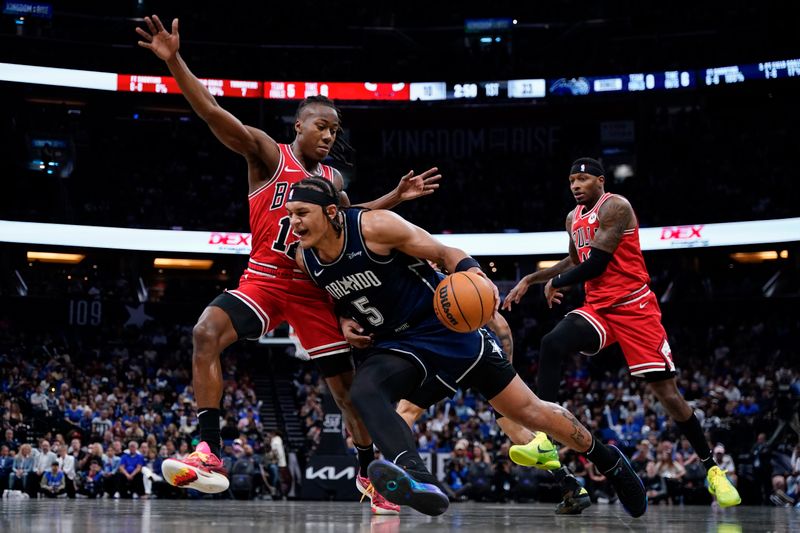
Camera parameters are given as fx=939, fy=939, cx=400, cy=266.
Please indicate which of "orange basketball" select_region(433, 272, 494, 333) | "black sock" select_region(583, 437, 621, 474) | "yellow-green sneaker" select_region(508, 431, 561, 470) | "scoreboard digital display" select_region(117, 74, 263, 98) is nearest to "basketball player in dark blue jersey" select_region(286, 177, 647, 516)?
"orange basketball" select_region(433, 272, 494, 333)

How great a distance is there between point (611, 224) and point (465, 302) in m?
3.07

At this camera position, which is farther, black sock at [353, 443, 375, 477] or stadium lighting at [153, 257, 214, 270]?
stadium lighting at [153, 257, 214, 270]

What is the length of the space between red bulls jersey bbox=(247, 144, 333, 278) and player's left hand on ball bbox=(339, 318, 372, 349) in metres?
0.77

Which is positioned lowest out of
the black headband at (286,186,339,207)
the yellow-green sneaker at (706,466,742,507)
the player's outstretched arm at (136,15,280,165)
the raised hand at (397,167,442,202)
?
the yellow-green sneaker at (706,466,742,507)

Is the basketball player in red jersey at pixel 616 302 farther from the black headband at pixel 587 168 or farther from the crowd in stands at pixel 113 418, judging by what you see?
the crowd in stands at pixel 113 418

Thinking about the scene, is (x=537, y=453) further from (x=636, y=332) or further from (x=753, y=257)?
(x=753, y=257)

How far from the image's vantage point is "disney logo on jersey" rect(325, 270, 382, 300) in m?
4.91

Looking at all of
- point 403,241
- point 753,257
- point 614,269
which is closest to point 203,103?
point 403,241

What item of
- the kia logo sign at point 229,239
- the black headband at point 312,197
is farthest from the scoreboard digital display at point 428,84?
the black headband at point 312,197

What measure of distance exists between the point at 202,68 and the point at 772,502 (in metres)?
19.2

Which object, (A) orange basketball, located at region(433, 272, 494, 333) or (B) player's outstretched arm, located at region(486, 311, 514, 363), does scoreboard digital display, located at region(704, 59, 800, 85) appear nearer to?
(B) player's outstretched arm, located at region(486, 311, 514, 363)

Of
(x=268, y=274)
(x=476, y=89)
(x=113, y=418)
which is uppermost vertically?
(x=476, y=89)

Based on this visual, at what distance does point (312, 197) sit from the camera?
4930mm

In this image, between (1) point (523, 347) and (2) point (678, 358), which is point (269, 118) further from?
(2) point (678, 358)
